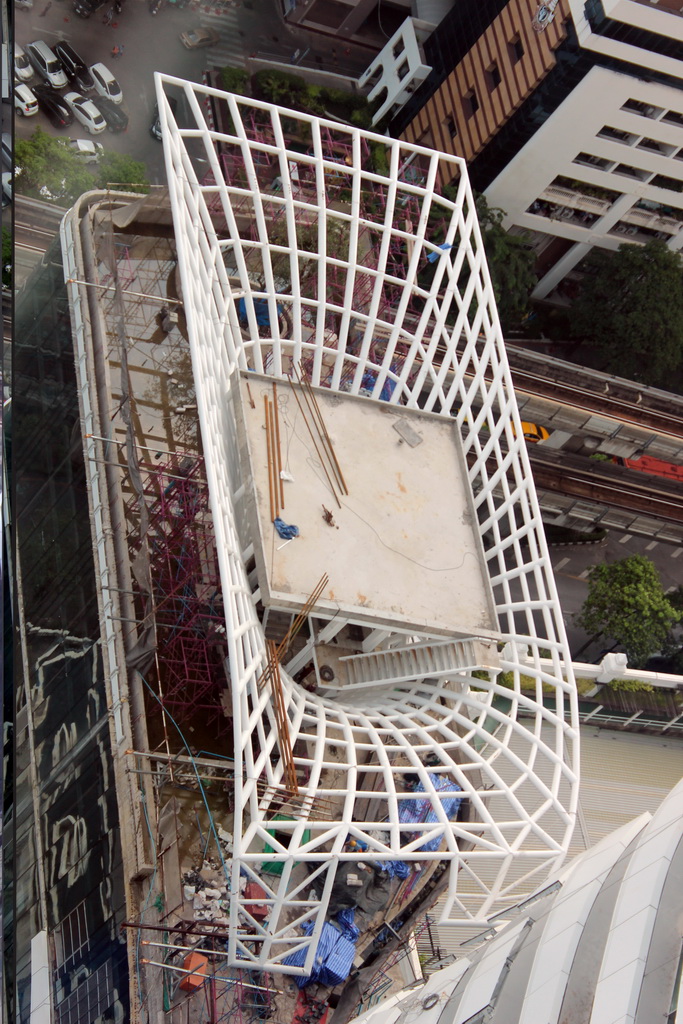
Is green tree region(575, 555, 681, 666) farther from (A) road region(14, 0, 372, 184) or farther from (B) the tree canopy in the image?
(A) road region(14, 0, 372, 184)

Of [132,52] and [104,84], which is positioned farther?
[132,52]

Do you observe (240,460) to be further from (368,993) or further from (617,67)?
(617,67)

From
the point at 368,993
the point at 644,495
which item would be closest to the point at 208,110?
the point at 644,495

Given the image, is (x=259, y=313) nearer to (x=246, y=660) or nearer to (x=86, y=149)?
(x=86, y=149)

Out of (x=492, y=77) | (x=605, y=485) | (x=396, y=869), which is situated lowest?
(x=396, y=869)

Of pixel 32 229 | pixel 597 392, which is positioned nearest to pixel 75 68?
pixel 32 229

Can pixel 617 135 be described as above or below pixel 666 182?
above
